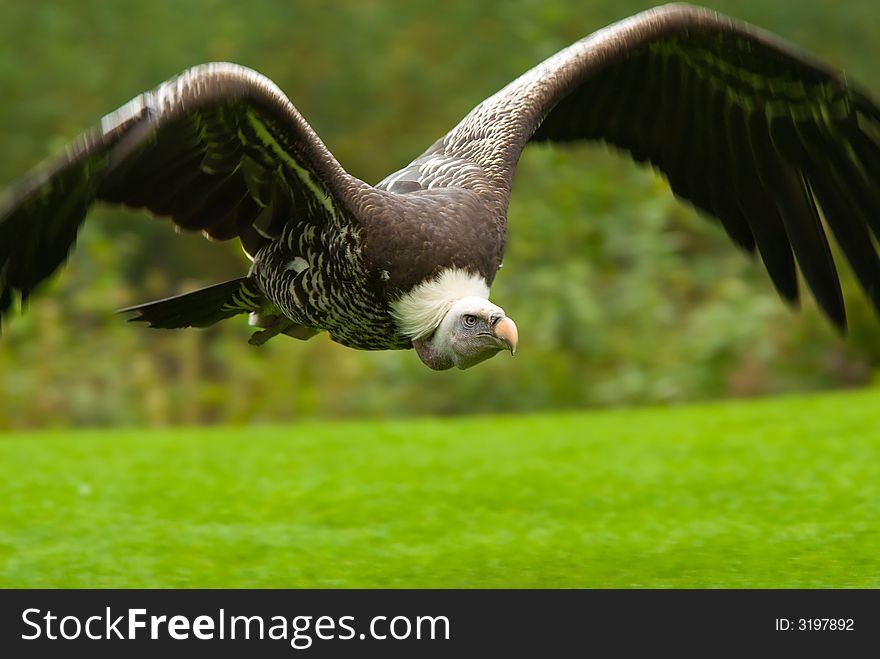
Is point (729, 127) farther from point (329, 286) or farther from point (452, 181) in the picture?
point (329, 286)

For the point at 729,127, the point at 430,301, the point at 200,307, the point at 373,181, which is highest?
the point at 373,181

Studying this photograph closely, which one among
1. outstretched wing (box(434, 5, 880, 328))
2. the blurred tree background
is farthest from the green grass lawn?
the blurred tree background

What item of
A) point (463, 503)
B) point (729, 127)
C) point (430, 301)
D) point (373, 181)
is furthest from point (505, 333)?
point (373, 181)

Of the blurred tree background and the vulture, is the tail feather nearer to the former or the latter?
the vulture

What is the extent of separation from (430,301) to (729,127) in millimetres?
2079

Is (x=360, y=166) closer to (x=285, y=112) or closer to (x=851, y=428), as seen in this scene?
(x=851, y=428)

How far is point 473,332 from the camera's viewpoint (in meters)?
5.24

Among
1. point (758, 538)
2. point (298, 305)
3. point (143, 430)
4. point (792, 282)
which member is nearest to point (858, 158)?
point (792, 282)

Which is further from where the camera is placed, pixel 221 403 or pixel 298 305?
pixel 221 403

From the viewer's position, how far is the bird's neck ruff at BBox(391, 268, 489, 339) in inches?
210

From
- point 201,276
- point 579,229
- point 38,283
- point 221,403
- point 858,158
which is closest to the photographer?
point 38,283

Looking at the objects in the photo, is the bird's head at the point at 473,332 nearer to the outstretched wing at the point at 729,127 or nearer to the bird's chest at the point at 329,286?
the bird's chest at the point at 329,286

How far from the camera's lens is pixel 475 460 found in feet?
28.7

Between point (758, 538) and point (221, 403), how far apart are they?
6.40m
